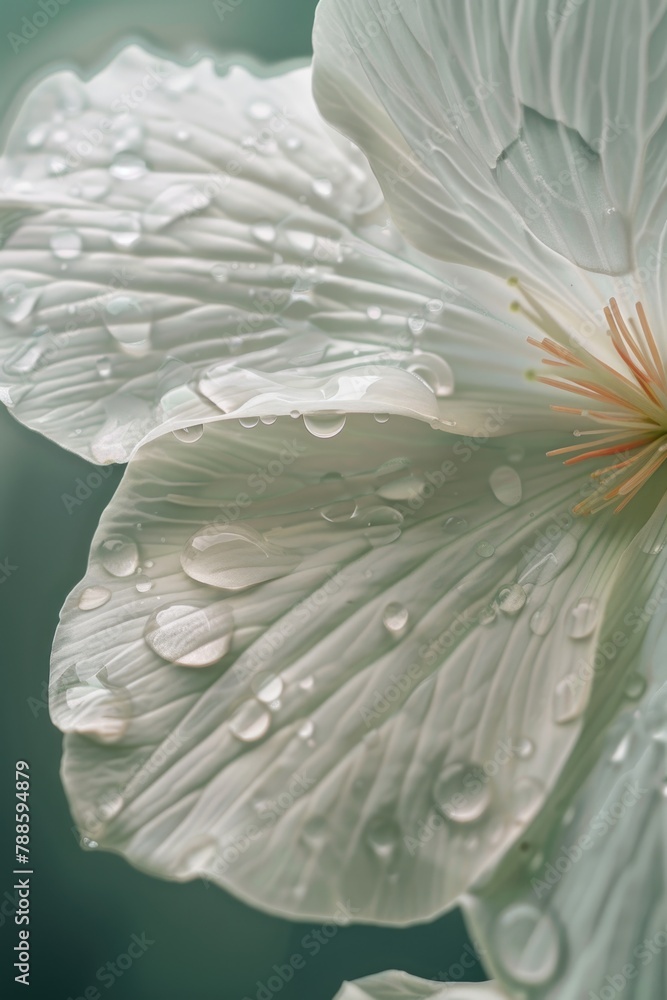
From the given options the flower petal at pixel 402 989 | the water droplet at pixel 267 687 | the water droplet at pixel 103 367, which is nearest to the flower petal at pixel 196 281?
the water droplet at pixel 103 367

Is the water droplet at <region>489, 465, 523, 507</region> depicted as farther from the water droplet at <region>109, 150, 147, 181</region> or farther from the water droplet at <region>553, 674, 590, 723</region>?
the water droplet at <region>109, 150, 147, 181</region>

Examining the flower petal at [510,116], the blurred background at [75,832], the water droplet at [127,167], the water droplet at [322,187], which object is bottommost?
the blurred background at [75,832]

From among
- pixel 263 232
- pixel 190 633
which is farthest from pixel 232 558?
pixel 263 232

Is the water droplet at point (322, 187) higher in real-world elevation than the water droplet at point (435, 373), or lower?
higher

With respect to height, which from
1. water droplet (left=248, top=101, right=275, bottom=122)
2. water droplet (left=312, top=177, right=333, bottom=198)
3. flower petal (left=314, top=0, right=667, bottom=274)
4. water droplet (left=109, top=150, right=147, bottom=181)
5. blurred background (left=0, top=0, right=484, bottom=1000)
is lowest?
blurred background (left=0, top=0, right=484, bottom=1000)

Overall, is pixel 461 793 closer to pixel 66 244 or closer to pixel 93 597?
pixel 93 597

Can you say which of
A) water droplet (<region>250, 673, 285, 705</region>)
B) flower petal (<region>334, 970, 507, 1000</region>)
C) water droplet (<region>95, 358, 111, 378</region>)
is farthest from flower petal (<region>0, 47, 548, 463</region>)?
flower petal (<region>334, 970, 507, 1000</region>)

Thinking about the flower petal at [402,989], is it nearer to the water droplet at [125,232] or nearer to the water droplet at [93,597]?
the water droplet at [93,597]
